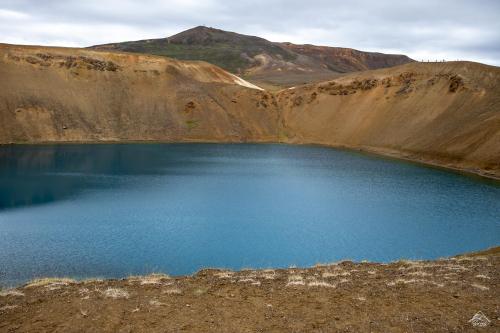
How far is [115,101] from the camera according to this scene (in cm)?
9356

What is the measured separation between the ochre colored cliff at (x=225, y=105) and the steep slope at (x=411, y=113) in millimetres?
221

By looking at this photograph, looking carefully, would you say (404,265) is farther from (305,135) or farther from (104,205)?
(305,135)

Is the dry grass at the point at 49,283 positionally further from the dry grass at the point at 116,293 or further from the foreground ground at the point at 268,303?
the dry grass at the point at 116,293

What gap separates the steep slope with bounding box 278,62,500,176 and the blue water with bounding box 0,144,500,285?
Answer: 677cm

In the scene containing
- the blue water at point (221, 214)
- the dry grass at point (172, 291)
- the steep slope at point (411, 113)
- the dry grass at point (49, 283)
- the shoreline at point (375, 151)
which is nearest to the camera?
the dry grass at point (172, 291)

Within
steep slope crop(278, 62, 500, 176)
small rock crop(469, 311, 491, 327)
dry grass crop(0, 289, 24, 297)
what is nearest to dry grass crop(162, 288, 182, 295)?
dry grass crop(0, 289, 24, 297)

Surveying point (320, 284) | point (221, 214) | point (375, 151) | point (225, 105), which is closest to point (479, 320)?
point (320, 284)

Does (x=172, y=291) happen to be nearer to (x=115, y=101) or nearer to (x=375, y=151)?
(x=375, y=151)

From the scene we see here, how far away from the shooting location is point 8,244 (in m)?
27.9

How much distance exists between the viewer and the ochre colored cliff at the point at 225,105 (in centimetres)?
7831

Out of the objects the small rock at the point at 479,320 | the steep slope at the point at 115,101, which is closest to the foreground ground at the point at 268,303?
the small rock at the point at 479,320

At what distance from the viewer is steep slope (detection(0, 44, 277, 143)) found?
83375mm

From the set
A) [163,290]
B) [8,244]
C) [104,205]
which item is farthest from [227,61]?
[163,290]

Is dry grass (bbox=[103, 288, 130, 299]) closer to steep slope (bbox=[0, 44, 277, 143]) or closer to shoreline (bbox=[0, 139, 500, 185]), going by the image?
shoreline (bbox=[0, 139, 500, 185])
